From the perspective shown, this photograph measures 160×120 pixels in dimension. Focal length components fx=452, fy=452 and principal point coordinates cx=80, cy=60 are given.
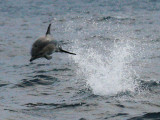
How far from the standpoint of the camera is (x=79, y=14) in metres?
34.5

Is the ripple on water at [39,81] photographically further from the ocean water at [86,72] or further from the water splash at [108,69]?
the water splash at [108,69]

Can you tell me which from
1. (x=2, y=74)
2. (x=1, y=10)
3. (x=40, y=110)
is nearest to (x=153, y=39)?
(x=2, y=74)

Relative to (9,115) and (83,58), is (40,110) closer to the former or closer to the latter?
(9,115)

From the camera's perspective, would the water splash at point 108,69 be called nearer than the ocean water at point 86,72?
No

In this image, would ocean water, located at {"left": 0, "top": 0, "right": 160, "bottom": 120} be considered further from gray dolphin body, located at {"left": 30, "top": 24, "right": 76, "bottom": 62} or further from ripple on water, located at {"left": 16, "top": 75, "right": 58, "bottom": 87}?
gray dolphin body, located at {"left": 30, "top": 24, "right": 76, "bottom": 62}

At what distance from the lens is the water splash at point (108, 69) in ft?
46.1

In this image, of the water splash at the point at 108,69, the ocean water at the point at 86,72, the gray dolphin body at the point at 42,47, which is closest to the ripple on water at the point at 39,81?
the ocean water at the point at 86,72

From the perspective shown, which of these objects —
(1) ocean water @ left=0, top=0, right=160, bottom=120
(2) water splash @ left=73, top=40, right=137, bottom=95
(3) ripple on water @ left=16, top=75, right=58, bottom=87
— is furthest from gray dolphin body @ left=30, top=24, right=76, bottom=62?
(3) ripple on water @ left=16, top=75, right=58, bottom=87

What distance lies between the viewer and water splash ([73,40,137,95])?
1405cm

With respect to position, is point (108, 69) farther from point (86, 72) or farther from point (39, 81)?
point (39, 81)

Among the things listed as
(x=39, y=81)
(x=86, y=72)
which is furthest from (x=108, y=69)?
(x=39, y=81)

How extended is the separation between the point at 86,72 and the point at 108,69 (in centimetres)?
82

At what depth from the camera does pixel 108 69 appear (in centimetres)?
1659

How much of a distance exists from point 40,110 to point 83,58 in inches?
290
